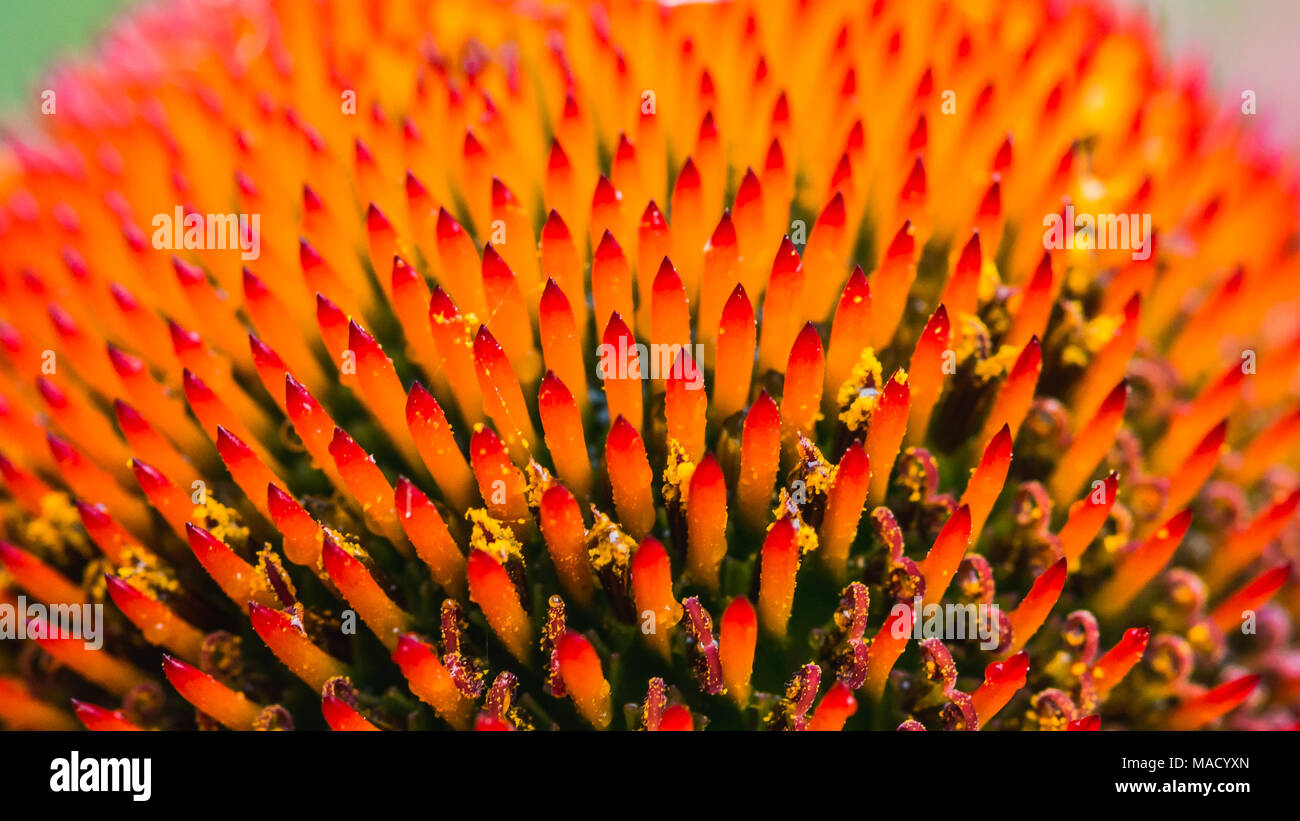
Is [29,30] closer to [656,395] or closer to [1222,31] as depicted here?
[656,395]

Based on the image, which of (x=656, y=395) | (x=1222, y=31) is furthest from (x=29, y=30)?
(x=1222, y=31)

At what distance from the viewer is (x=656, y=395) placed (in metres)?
1.34

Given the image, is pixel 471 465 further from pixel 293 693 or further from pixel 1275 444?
pixel 1275 444

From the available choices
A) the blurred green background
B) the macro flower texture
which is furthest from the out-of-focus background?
the macro flower texture

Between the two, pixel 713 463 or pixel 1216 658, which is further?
pixel 1216 658

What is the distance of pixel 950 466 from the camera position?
4.66 feet

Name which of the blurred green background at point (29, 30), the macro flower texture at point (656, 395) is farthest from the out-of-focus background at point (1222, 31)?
the macro flower texture at point (656, 395)

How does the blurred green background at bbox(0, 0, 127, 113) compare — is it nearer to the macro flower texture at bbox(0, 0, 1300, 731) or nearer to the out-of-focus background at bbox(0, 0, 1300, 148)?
the out-of-focus background at bbox(0, 0, 1300, 148)

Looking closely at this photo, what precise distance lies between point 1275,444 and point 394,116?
1.38 m

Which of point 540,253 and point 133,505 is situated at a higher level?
point 540,253

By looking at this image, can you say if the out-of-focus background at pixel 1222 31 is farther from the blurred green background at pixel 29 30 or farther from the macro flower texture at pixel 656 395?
the macro flower texture at pixel 656 395

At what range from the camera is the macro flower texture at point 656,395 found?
1266 millimetres

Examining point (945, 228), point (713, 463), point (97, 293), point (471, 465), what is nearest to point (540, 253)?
point (471, 465)
